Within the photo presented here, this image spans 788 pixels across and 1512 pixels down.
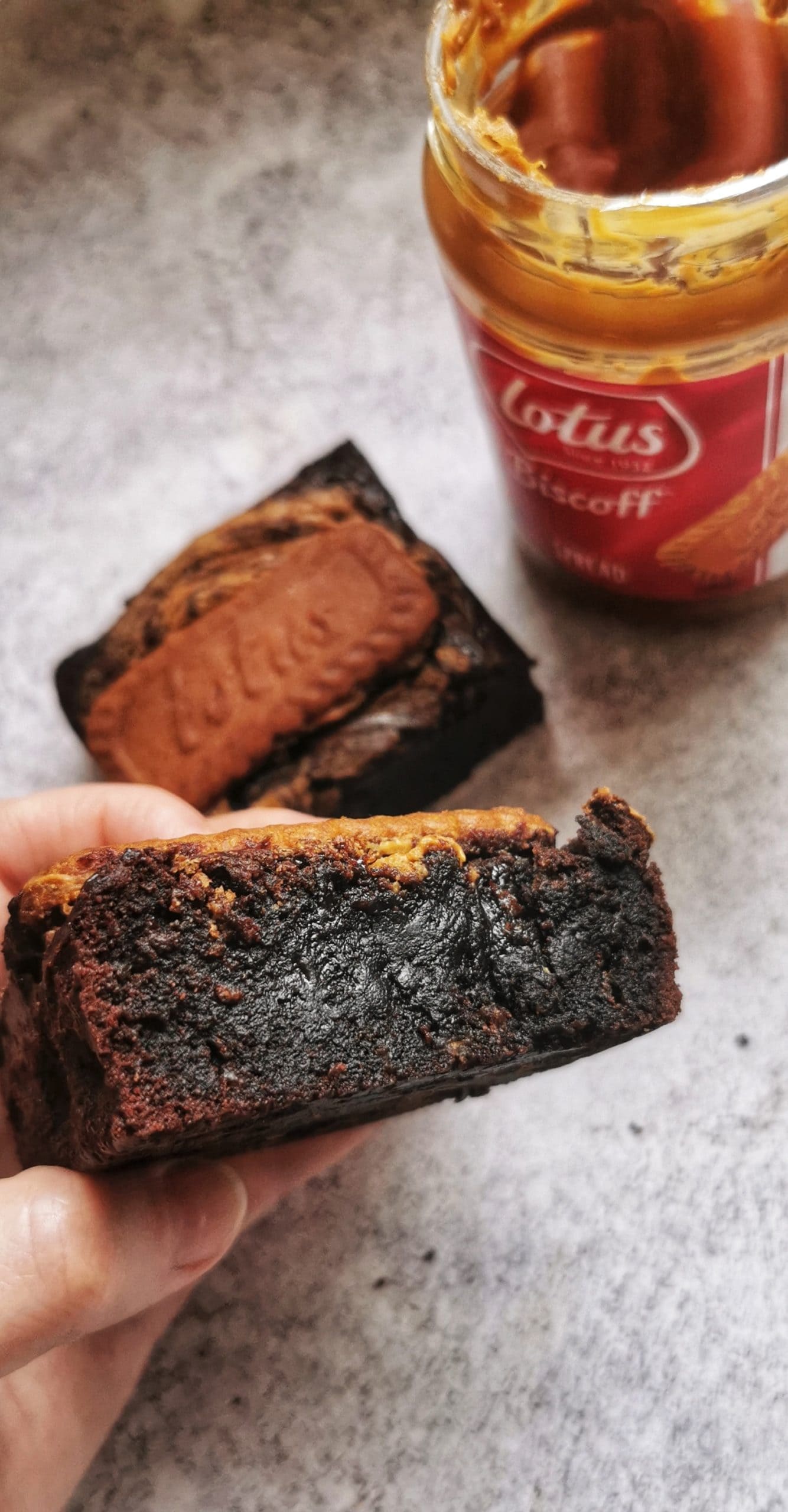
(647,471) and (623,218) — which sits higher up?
(623,218)

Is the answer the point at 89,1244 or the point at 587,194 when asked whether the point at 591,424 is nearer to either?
the point at 587,194

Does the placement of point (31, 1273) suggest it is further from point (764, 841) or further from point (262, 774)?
point (764, 841)

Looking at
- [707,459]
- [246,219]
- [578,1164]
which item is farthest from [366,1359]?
[246,219]

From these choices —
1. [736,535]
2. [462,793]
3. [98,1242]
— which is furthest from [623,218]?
[98,1242]

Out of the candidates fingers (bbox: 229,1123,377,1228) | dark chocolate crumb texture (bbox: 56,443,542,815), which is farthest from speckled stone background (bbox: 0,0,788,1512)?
dark chocolate crumb texture (bbox: 56,443,542,815)

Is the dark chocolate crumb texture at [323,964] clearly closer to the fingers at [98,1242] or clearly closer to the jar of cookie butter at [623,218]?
the fingers at [98,1242]
